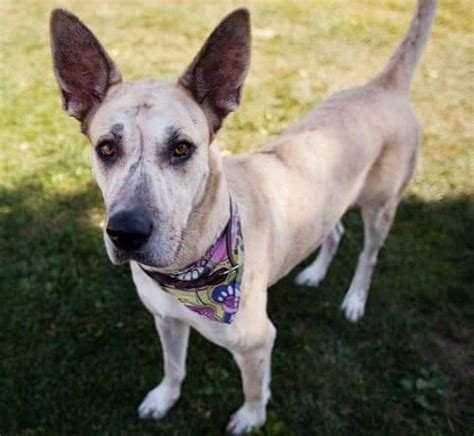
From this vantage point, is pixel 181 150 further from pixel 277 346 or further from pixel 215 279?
pixel 277 346

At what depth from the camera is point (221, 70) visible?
260cm

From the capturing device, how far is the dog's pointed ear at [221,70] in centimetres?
249

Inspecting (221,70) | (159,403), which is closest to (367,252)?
(159,403)

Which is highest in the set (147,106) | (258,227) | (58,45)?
(58,45)

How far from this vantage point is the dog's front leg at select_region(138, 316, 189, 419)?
3295 mm

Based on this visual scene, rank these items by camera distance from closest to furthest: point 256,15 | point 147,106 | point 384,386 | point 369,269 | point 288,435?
point 147,106
point 288,435
point 384,386
point 369,269
point 256,15

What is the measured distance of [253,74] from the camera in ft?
23.5

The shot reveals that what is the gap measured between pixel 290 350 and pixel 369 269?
81 centimetres

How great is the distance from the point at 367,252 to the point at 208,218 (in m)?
1.83

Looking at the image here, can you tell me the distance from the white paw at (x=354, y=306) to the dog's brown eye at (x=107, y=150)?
2.39 meters

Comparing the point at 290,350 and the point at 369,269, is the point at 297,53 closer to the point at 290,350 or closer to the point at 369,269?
the point at 369,269

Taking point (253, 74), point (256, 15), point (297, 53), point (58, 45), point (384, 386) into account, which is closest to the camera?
point (58, 45)

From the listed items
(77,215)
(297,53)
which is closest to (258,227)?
(77,215)

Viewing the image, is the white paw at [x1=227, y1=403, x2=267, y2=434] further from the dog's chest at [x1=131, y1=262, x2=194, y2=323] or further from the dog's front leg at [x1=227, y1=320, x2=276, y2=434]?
the dog's chest at [x1=131, y1=262, x2=194, y2=323]
